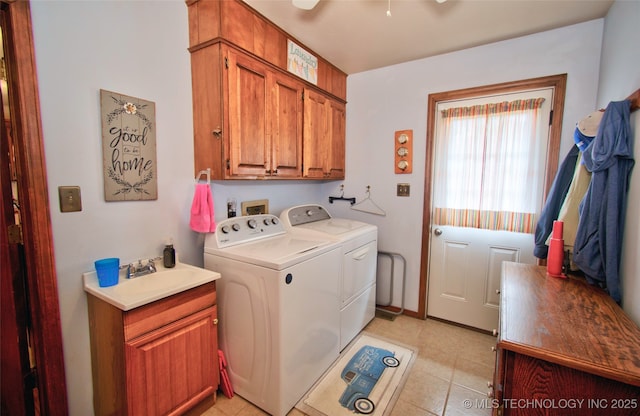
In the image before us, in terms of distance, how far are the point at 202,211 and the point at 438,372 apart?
6.51 feet

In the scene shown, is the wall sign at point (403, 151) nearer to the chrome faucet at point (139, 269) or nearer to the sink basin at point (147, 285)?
the sink basin at point (147, 285)

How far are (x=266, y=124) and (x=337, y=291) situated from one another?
4.30ft

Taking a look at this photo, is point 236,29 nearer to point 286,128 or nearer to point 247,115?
point 247,115

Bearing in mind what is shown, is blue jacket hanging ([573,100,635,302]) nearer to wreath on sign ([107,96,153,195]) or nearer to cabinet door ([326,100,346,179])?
cabinet door ([326,100,346,179])

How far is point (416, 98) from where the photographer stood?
265 centimetres

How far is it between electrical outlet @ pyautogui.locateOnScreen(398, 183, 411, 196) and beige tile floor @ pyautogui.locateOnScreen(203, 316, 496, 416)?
1.23 meters

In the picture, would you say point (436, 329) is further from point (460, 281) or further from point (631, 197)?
point (631, 197)

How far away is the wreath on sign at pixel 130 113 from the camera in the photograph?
1.51 meters

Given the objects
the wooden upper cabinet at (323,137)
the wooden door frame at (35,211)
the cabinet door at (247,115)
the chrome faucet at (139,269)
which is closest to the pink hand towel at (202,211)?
the cabinet door at (247,115)

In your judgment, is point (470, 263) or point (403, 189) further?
point (403, 189)

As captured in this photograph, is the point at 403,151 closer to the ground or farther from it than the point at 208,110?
closer to the ground

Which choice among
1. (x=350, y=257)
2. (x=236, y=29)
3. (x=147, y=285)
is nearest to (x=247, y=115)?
(x=236, y=29)

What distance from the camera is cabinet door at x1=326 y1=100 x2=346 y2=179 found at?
2.77m

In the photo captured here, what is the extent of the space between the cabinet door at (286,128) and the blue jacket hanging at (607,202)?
1832 mm
